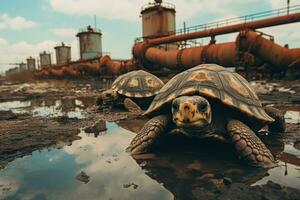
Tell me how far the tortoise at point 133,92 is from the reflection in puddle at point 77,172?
465 cm

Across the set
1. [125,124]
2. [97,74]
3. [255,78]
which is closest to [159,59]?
[255,78]

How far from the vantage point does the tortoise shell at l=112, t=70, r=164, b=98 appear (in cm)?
962

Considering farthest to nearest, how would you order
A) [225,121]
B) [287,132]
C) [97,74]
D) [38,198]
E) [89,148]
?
[97,74] < [287,132] < [89,148] < [225,121] < [38,198]

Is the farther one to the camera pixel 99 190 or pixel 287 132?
pixel 287 132

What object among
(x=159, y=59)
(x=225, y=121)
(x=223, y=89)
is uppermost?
(x=159, y=59)

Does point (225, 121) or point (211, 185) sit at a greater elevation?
point (225, 121)

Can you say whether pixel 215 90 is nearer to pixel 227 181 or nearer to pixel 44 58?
pixel 227 181

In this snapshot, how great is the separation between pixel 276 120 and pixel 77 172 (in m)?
3.69

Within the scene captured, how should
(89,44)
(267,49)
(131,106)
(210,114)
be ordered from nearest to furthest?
1. (210,114)
2. (131,106)
3. (267,49)
4. (89,44)

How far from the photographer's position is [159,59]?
23938mm

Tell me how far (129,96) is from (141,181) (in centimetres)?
649

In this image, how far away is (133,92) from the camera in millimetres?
9633

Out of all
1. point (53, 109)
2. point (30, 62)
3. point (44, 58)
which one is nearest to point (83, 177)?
point (53, 109)

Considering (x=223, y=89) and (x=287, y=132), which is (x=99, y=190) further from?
(x=287, y=132)
